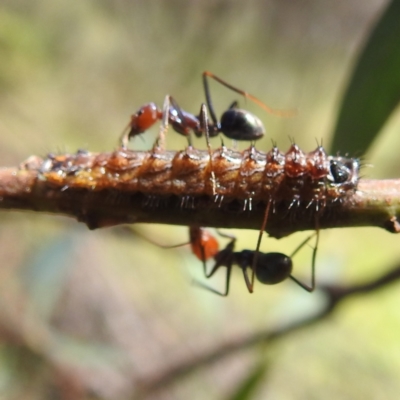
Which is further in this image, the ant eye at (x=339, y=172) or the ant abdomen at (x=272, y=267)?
the ant abdomen at (x=272, y=267)

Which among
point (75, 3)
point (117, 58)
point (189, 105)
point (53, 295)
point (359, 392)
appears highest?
point (75, 3)

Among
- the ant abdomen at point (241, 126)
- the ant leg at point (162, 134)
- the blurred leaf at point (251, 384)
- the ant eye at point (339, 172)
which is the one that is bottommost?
the blurred leaf at point (251, 384)

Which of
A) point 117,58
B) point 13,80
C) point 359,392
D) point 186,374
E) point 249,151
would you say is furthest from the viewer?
point 117,58

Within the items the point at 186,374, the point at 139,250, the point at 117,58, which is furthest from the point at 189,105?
the point at 186,374

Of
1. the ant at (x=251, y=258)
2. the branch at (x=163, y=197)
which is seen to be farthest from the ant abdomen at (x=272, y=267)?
the branch at (x=163, y=197)

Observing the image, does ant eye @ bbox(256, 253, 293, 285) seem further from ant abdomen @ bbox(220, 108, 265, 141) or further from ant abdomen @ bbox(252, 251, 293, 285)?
ant abdomen @ bbox(220, 108, 265, 141)

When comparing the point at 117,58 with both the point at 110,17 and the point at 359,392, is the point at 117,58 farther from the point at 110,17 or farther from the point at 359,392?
the point at 359,392

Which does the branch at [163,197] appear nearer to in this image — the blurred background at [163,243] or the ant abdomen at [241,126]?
the ant abdomen at [241,126]

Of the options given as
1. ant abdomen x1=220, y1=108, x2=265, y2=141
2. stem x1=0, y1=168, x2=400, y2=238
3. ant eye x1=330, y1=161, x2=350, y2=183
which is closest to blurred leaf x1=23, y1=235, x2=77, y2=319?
ant abdomen x1=220, y1=108, x2=265, y2=141
